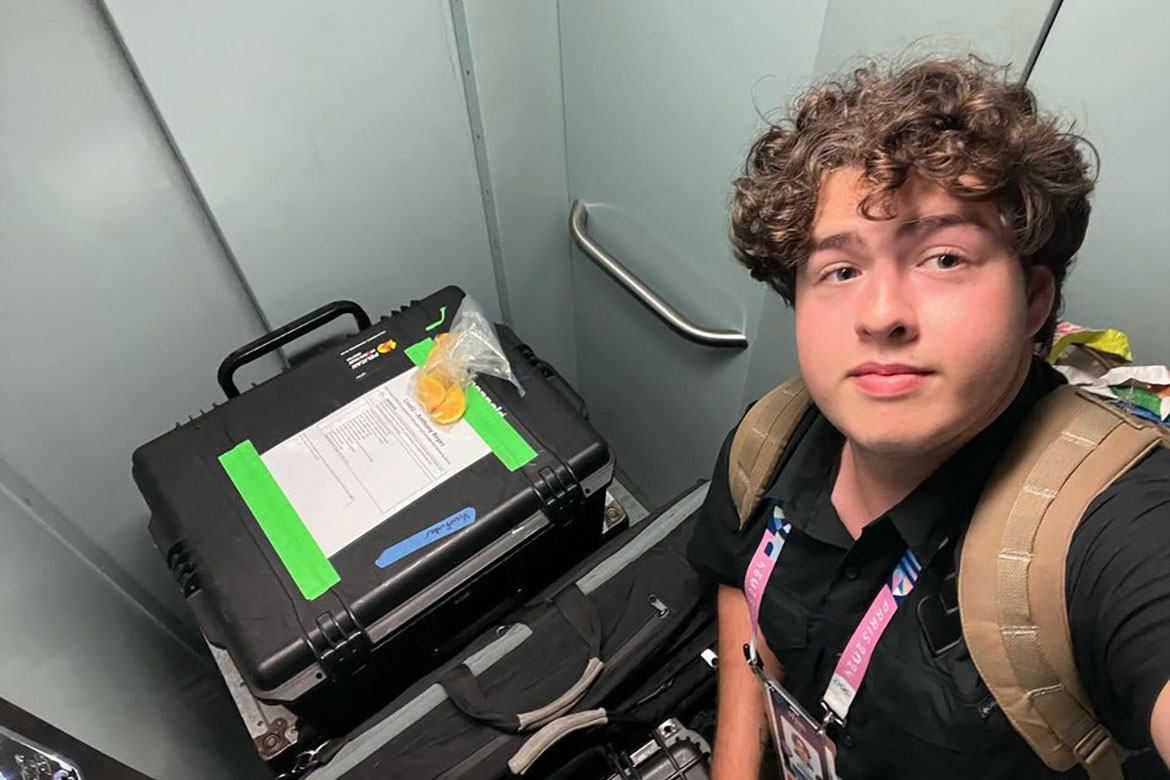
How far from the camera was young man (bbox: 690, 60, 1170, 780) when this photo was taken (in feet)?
1.67

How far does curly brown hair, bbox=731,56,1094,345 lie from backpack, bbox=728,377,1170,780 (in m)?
0.10

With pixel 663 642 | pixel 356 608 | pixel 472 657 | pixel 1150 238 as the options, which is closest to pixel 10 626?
pixel 356 608

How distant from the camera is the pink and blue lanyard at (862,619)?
64 cm

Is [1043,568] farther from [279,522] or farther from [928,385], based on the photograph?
[279,522]

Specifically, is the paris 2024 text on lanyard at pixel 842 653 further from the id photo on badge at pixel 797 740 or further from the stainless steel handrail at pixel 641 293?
the stainless steel handrail at pixel 641 293

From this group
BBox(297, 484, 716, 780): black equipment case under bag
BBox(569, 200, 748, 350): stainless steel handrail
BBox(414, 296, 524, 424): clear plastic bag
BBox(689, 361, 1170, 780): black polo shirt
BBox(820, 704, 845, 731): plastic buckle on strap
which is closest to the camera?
BBox(689, 361, 1170, 780): black polo shirt

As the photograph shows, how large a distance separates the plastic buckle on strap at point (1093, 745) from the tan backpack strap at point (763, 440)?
322 mm

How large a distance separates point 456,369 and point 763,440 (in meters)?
0.39

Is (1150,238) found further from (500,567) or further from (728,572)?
(500,567)

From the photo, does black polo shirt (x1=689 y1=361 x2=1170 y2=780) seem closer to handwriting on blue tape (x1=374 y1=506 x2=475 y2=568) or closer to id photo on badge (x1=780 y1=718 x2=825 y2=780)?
id photo on badge (x1=780 y1=718 x2=825 y2=780)

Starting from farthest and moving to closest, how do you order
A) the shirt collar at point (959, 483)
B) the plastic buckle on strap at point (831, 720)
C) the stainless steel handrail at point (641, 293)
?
the stainless steel handrail at point (641, 293) < the plastic buckle on strap at point (831, 720) < the shirt collar at point (959, 483)

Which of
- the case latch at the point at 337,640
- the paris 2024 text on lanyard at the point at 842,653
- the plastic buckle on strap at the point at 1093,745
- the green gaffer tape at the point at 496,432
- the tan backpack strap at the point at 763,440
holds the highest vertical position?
the green gaffer tape at the point at 496,432

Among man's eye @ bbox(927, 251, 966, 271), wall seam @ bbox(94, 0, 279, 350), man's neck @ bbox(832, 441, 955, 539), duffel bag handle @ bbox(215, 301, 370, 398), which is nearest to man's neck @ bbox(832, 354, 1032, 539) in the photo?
man's neck @ bbox(832, 441, 955, 539)

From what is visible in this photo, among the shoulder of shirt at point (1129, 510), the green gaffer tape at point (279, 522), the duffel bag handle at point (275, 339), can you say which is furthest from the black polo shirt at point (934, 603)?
the duffel bag handle at point (275, 339)
